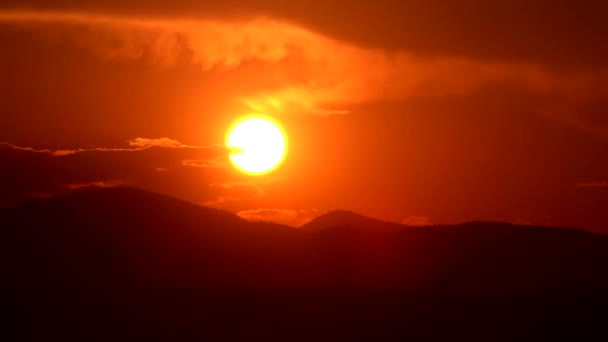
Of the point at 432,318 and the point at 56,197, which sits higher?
the point at 56,197

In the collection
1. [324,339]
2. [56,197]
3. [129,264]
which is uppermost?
[56,197]

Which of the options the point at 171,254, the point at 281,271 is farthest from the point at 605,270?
the point at 171,254

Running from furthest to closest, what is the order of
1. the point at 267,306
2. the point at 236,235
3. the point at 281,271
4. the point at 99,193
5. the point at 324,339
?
the point at 99,193 → the point at 236,235 → the point at 281,271 → the point at 267,306 → the point at 324,339

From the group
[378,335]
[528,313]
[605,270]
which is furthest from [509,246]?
[378,335]

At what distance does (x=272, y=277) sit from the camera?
401 ft

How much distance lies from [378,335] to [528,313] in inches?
796

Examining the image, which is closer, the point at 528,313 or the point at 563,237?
the point at 528,313

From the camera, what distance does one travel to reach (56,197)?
155625mm

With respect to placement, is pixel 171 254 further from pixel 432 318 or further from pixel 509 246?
pixel 509 246

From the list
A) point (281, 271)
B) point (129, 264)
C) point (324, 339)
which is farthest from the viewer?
point (281, 271)

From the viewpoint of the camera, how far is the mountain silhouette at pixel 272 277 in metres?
89.9

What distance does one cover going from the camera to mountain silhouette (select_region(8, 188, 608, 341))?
89.9 metres

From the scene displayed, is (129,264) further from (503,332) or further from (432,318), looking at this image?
(503,332)

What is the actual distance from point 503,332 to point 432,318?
8.52 m
